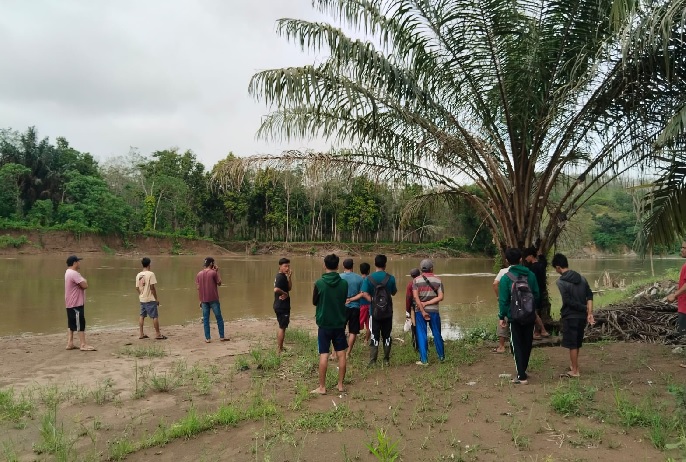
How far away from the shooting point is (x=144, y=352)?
746 cm

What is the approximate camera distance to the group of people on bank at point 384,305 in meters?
5.14

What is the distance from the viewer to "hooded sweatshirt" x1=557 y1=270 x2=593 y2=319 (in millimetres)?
5191

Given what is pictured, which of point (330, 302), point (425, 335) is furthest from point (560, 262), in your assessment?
point (330, 302)

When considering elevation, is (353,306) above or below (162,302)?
above

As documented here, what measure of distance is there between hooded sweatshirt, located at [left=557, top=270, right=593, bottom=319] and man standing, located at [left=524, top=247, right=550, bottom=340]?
1699 mm

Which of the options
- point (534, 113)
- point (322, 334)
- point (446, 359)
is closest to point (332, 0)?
point (534, 113)

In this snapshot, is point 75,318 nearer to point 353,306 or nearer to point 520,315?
point 353,306

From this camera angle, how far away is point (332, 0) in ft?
21.2

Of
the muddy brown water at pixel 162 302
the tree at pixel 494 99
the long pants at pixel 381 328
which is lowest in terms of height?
the muddy brown water at pixel 162 302

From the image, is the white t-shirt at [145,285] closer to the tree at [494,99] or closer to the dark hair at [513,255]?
the tree at [494,99]

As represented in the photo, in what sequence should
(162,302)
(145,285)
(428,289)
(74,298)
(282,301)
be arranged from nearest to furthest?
(428,289)
(282,301)
(74,298)
(145,285)
(162,302)

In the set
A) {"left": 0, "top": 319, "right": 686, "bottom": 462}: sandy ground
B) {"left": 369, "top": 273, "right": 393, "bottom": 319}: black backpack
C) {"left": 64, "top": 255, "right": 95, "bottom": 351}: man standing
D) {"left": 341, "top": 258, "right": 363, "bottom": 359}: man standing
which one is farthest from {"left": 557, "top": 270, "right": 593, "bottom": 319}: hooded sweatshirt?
{"left": 64, "top": 255, "right": 95, "bottom": 351}: man standing

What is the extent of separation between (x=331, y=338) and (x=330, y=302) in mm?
399

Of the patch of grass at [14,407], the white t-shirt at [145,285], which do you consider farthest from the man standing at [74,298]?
the patch of grass at [14,407]
